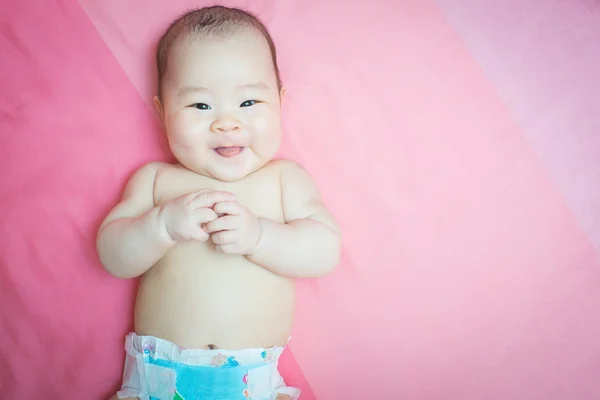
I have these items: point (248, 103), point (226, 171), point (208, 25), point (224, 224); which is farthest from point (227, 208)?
point (208, 25)

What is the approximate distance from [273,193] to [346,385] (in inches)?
19.7

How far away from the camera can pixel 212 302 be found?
3.66 feet

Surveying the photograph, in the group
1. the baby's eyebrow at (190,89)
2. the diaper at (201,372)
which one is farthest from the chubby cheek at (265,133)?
the diaper at (201,372)

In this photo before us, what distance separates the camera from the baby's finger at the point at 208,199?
1.04m

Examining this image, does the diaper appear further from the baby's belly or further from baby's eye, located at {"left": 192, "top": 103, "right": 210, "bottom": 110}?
baby's eye, located at {"left": 192, "top": 103, "right": 210, "bottom": 110}

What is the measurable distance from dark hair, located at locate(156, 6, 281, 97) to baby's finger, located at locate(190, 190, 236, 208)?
12.9 inches

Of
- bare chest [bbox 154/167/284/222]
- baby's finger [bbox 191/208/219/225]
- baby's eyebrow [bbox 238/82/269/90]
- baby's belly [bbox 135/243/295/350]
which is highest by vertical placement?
baby's eyebrow [bbox 238/82/269/90]

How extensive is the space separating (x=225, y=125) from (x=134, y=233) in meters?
0.28

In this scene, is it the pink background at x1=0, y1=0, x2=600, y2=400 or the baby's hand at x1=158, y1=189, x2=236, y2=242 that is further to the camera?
the pink background at x1=0, y1=0, x2=600, y2=400

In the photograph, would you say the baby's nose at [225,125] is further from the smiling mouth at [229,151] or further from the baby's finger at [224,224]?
the baby's finger at [224,224]

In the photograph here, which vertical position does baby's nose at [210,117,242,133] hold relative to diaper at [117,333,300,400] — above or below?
above

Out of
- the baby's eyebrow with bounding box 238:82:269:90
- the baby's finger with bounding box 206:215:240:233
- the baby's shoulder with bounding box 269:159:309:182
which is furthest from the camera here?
the baby's shoulder with bounding box 269:159:309:182

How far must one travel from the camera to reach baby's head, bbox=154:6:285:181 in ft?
3.67

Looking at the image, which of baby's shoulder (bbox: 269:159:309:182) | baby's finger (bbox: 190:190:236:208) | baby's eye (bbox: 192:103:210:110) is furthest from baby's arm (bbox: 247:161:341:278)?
baby's eye (bbox: 192:103:210:110)
